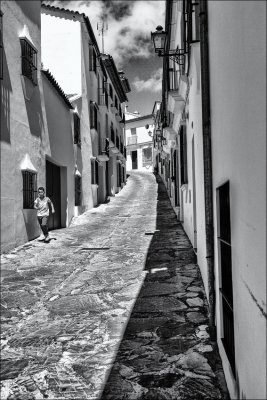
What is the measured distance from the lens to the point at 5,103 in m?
8.85

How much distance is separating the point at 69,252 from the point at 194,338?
543 cm

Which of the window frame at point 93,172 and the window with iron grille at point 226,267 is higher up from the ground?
the window frame at point 93,172

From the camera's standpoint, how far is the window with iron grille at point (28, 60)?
1005 centimetres

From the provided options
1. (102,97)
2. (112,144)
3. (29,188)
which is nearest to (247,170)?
(29,188)

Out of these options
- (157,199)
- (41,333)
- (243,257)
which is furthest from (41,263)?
(157,199)

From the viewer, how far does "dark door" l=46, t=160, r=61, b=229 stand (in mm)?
12805

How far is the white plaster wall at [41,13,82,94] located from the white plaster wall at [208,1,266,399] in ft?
47.5

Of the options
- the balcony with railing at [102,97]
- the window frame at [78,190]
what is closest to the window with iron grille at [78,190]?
the window frame at [78,190]

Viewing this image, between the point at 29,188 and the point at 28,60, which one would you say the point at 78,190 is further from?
the point at 28,60

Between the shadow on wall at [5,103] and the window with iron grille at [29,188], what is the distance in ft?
4.47

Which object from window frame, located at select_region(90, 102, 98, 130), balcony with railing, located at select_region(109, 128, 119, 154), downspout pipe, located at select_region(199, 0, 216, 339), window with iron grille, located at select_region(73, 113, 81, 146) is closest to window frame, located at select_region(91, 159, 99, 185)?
window frame, located at select_region(90, 102, 98, 130)

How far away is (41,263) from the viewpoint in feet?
→ 26.5

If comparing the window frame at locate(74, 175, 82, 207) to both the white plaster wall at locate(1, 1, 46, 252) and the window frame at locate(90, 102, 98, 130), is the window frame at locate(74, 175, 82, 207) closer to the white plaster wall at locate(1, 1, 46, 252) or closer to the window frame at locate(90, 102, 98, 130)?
the window frame at locate(90, 102, 98, 130)

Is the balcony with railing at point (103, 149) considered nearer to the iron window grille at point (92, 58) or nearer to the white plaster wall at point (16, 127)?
the iron window grille at point (92, 58)
